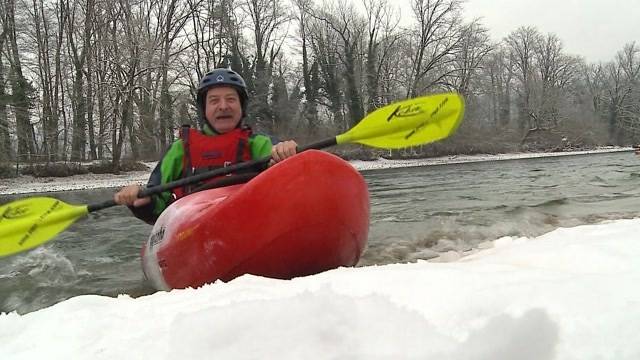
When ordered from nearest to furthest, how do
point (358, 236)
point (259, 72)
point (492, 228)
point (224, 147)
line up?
1. point (358, 236)
2. point (224, 147)
3. point (492, 228)
4. point (259, 72)

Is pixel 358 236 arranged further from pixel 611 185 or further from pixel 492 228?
pixel 611 185

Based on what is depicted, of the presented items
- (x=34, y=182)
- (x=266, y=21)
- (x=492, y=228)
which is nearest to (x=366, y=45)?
(x=266, y=21)

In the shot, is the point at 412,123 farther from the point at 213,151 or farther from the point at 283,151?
the point at 213,151

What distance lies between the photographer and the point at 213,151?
10.9 feet

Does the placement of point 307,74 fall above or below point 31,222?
above

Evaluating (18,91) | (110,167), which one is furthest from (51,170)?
(18,91)

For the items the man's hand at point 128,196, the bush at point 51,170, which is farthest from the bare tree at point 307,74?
the man's hand at point 128,196

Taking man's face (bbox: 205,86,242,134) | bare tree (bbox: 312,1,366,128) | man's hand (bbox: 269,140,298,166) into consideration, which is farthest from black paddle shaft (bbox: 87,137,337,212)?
bare tree (bbox: 312,1,366,128)

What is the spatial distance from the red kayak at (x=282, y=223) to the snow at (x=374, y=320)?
64 cm

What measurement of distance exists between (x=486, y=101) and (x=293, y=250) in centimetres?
5060

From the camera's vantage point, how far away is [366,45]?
31.6m

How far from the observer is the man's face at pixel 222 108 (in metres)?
3.43

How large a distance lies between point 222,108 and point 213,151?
1.14 ft

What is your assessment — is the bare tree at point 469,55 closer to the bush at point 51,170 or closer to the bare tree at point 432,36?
the bare tree at point 432,36
